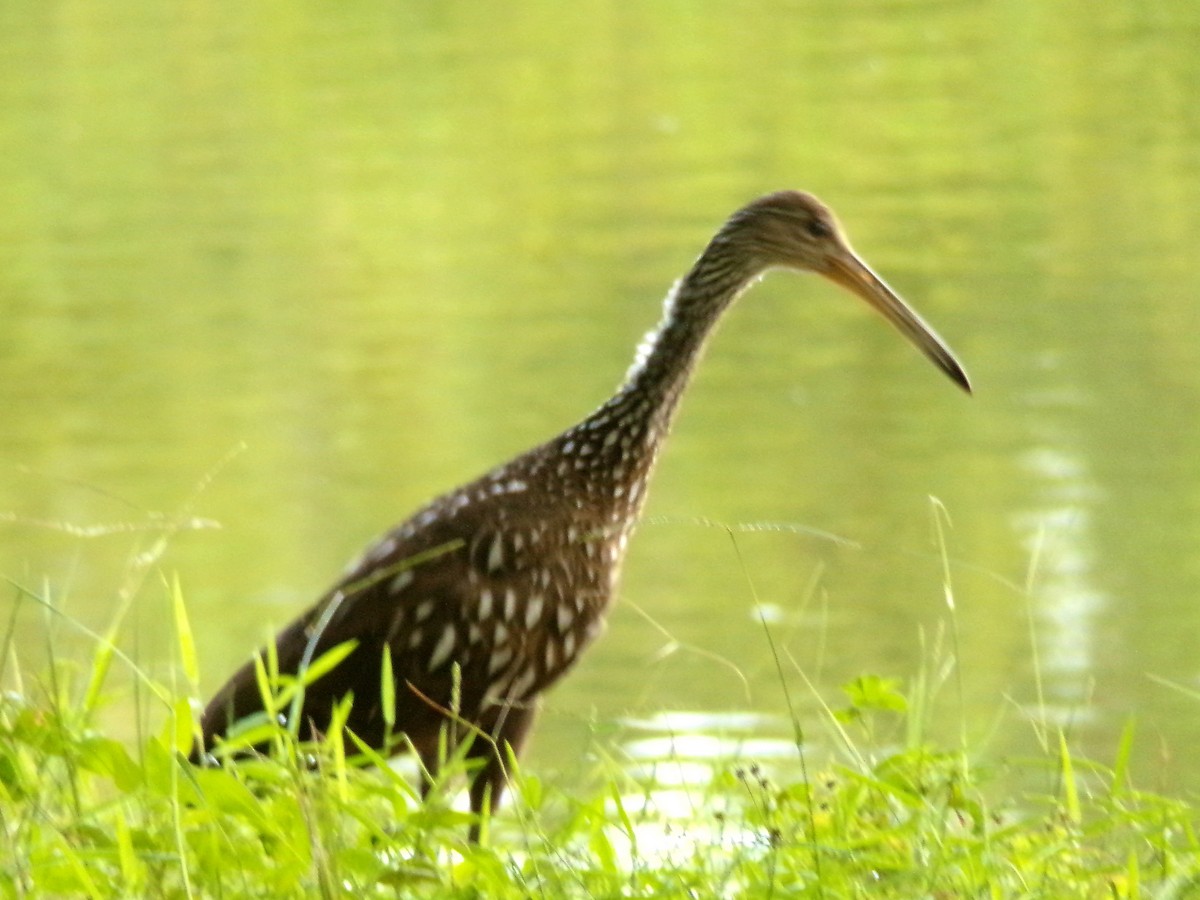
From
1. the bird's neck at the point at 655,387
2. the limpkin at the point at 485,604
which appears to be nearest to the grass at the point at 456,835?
the limpkin at the point at 485,604

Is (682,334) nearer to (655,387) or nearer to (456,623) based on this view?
(655,387)

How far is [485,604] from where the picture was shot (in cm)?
404

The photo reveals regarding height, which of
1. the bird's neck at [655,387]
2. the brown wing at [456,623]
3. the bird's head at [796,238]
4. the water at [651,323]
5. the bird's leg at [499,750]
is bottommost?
the water at [651,323]

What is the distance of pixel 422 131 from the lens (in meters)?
18.8

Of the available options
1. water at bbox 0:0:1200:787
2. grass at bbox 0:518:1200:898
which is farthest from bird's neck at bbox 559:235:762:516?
grass at bbox 0:518:1200:898

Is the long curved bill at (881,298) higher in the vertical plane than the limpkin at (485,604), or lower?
higher

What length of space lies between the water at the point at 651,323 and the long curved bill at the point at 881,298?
560mm

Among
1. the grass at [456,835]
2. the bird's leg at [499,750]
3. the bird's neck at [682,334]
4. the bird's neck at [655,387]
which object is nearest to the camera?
the grass at [456,835]

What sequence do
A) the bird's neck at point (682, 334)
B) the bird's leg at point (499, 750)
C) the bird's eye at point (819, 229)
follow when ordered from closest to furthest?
1. the bird's leg at point (499, 750)
2. the bird's neck at point (682, 334)
3. the bird's eye at point (819, 229)

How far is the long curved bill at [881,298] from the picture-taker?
461cm

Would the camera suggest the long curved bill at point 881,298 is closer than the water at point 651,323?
Yes

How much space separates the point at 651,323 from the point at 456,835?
9704 millimetres

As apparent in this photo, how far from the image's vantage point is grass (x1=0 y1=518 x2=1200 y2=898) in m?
2.50

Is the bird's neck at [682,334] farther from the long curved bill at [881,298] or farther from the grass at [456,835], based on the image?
the grass at [456,835]
